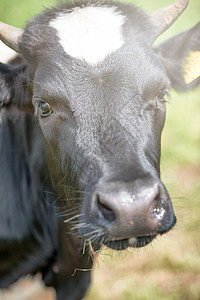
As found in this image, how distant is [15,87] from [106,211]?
1.48 metres

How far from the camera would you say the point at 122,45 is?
269cm

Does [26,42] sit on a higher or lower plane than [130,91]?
higher

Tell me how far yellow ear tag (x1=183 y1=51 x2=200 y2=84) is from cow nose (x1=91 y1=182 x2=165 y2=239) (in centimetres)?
153

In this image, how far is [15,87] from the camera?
10.3ft

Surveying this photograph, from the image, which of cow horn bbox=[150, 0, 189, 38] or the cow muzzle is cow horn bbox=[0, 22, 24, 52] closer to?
cow horn bbox=[150, 0, 189, 38]

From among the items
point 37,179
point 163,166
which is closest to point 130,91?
point 37,179

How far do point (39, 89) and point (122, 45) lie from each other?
2.15 ft

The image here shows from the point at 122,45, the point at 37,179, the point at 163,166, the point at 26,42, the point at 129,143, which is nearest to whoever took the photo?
the point at 129,143

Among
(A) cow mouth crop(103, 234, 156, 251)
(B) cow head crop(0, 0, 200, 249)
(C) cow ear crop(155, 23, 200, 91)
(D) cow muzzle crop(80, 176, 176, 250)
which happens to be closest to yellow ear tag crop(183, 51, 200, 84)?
(C) cow ear crop(155, 23, 200, 91)

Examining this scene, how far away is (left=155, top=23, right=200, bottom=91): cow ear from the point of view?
3.24 metres

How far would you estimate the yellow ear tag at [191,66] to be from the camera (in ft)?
10.7

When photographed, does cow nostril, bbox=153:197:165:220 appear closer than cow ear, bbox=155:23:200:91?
Yes

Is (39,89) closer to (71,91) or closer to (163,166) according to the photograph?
(71,91)

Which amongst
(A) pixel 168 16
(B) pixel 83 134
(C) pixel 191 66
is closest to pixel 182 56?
(C) pixel 191 66
